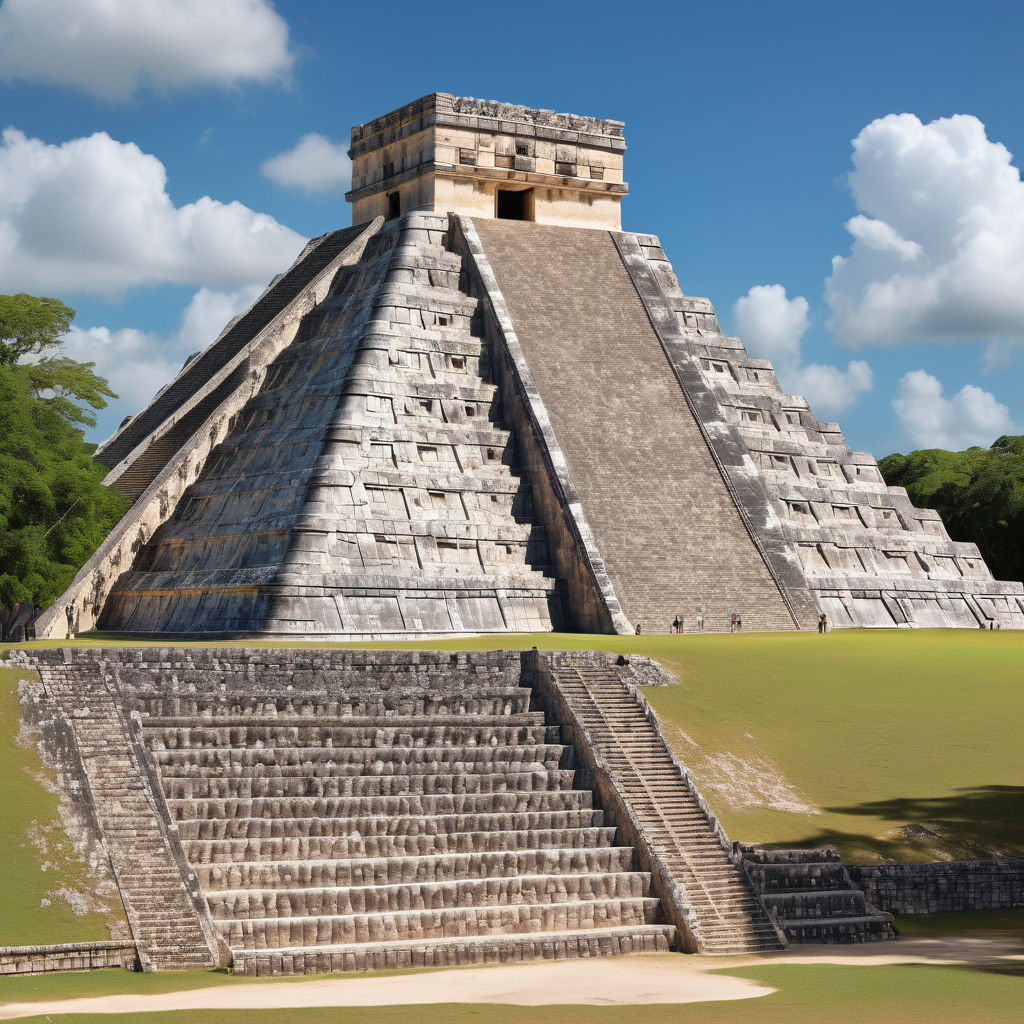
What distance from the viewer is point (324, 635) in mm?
27281

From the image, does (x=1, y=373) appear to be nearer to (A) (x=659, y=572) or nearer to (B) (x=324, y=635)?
(B) (x=324, y=635)

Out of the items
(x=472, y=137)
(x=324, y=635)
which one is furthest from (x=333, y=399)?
(x=472, y=137)

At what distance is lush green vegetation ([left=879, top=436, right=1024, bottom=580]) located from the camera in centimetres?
5162

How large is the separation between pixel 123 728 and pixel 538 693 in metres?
5.91

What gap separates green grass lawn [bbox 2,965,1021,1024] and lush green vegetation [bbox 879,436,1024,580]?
38947 mm

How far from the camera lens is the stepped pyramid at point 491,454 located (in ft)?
97.1

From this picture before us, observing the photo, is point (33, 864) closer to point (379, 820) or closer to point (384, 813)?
point (379, 820)

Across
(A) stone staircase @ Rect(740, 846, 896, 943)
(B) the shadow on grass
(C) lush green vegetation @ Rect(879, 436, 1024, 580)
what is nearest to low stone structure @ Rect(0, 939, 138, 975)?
(A) stone staircase @ Rect(740, 846, 896, 943)

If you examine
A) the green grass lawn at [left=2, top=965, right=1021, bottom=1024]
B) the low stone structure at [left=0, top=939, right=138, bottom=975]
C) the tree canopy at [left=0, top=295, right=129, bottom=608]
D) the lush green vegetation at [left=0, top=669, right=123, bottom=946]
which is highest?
the tree canopy at [left=0, top=295, right=129, bottom=608]

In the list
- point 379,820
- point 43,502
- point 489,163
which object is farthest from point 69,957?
point 489,163

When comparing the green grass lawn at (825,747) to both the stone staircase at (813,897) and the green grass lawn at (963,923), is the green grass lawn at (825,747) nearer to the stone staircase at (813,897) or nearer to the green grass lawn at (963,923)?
the stone staircase at (813,897)

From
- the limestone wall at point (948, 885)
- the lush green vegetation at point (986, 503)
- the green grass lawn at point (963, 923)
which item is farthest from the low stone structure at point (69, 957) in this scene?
the lush green vegetation at point (986, 503)

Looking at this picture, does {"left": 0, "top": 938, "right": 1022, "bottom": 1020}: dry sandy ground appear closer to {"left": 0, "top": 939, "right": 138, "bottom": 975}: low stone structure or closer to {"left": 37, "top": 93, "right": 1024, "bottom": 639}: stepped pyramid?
{"left": 0, "top": 939, "right": 138, "bottom": 975}: low stone structure

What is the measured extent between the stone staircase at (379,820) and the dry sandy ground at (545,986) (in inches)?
25.4
